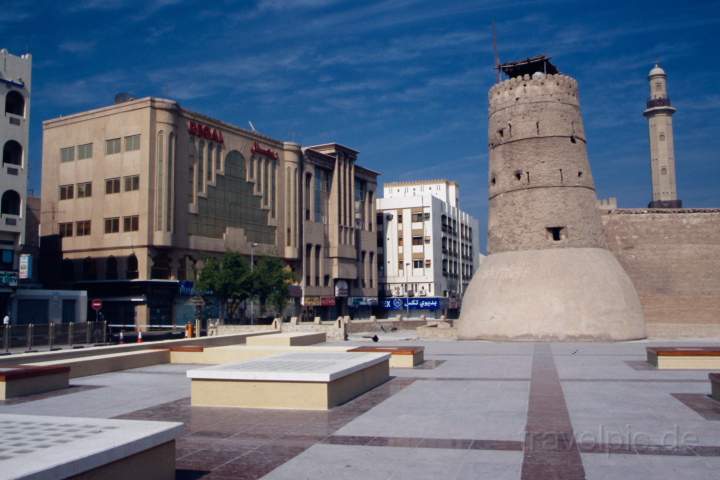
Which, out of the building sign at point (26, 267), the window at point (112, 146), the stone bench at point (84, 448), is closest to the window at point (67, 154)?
the window at point (112, 146)

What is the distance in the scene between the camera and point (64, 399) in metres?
12.9

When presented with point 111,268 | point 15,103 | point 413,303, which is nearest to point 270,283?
point 111,268

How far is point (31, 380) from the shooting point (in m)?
13.5

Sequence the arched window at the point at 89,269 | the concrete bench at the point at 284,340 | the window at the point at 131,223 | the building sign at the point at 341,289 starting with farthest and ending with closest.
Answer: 1. the building sign at the point at 341,289
2. the arched window at the point at 89,269
3. the window at the point at 131,223
4. the concrete bench at the point at 284,340

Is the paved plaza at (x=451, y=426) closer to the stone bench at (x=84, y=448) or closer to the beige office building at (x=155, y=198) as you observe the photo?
the stone bench at (x=84, y=448)

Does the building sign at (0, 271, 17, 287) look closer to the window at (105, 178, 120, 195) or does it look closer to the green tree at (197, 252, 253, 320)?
the green tree at (197, 252, 253, 320)

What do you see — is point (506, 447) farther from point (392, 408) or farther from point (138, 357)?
point (138, 357)

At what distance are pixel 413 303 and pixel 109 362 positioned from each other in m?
65.6

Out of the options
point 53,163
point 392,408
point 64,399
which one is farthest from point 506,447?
point 53,163

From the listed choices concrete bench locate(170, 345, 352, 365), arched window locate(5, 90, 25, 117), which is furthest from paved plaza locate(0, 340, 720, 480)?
arched window locate(5, 90, 25, 117)

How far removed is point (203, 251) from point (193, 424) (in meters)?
46.1

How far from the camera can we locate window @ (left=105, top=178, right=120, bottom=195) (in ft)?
174

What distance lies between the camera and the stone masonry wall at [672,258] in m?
37.2

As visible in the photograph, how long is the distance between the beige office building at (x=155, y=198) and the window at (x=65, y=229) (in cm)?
9
